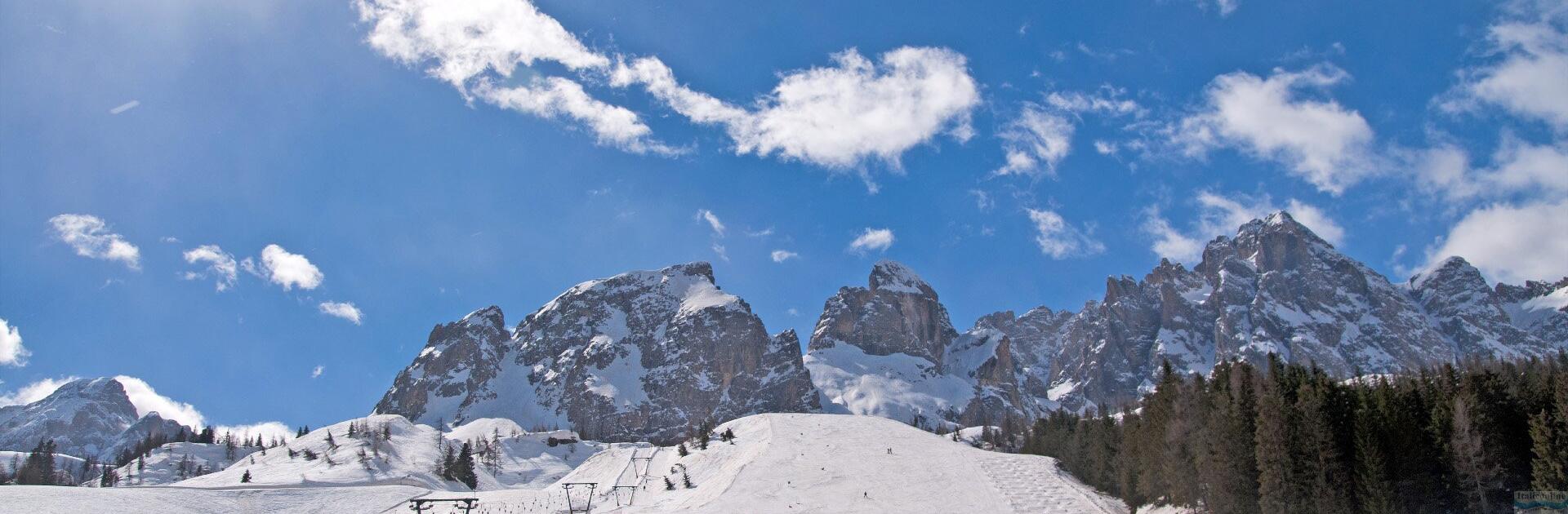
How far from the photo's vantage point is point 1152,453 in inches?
2704

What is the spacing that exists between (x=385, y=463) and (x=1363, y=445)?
13832 centimetres

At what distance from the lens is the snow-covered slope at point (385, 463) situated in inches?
5064

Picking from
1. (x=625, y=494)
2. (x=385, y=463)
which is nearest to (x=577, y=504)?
(x=625, y=494)

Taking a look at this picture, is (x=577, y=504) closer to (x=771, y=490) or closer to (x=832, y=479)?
(x=771, y=490)

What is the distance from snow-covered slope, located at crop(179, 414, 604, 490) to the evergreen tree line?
282ft

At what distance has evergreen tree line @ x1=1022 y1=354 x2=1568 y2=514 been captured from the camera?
168 feet

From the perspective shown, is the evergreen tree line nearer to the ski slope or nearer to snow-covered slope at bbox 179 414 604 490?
the ski slope

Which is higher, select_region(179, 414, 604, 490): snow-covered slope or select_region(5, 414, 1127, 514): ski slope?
select_region(179, 414, 604, 490): snow-covered slope

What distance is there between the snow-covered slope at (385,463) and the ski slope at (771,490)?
22.6m

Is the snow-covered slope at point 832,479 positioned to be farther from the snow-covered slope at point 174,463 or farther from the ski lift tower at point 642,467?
the snow-covered slope at point 174,463

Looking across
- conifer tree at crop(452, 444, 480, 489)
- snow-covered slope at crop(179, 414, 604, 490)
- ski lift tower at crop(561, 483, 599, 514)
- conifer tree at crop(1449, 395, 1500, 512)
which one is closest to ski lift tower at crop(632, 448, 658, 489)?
ski lift tower at crop(561, 483, 599, 514)

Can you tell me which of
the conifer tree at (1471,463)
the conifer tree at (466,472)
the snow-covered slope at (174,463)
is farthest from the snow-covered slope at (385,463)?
the conifer tree at (1471,463)

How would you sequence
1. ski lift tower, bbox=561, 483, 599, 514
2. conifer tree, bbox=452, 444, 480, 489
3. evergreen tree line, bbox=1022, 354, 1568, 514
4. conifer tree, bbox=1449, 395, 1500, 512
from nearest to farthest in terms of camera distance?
conifer tree, bbox=1449, 395, 1500, 512 → evergreen tree line, bbox=1022, 354, 1568, 514 → ski lift tower, bbox=561, 483, 599, 514 → conifer tree, bbox=452, 444, 480, 489

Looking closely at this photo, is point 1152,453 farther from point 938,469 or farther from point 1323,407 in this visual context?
point 938,469
